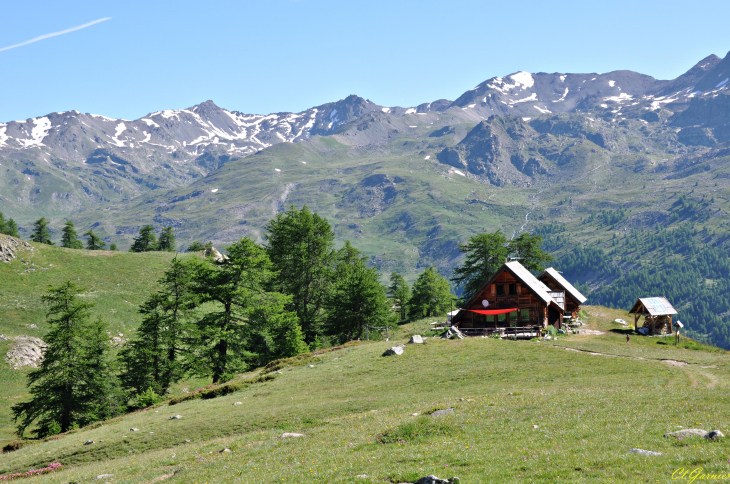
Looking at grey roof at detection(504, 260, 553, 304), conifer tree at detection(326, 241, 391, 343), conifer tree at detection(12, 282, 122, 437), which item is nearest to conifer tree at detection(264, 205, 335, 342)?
conifer tree at detection(326, 241, 391, 343)

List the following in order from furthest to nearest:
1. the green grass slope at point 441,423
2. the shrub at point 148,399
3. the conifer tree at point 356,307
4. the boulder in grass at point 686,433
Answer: the conifer tree at point 356,307 < the shrub at point 148,399 < the boulder in grass at point 686,433 < the green grass slope at point 441,423

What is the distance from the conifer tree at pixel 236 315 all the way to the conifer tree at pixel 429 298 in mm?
42646

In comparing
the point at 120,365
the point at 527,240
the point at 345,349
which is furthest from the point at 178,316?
the point at 527,240

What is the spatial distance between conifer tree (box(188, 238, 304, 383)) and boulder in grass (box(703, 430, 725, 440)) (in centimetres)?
4647

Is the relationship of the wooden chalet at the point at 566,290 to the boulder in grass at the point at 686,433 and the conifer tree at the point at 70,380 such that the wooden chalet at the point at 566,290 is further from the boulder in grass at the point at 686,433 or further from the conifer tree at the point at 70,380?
the conifer tree at the point at 70,380

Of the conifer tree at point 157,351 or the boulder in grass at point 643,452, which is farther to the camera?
the conifer tree at point 157,351

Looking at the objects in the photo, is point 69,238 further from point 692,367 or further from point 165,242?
point 692,367

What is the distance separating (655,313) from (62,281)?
91.7 m

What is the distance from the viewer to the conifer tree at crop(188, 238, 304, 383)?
56.8 metres

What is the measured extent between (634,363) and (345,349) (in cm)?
2915

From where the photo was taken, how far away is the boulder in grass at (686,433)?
17578 millimetres

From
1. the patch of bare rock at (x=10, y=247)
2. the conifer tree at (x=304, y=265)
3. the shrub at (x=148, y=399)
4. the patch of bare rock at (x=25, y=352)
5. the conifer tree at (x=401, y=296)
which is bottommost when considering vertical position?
the shrub at (x=148, y=399)

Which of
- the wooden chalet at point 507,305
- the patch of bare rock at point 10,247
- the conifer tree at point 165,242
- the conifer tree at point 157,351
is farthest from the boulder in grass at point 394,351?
the conifer tree at point 165,242

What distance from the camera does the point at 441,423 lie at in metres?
23.8
